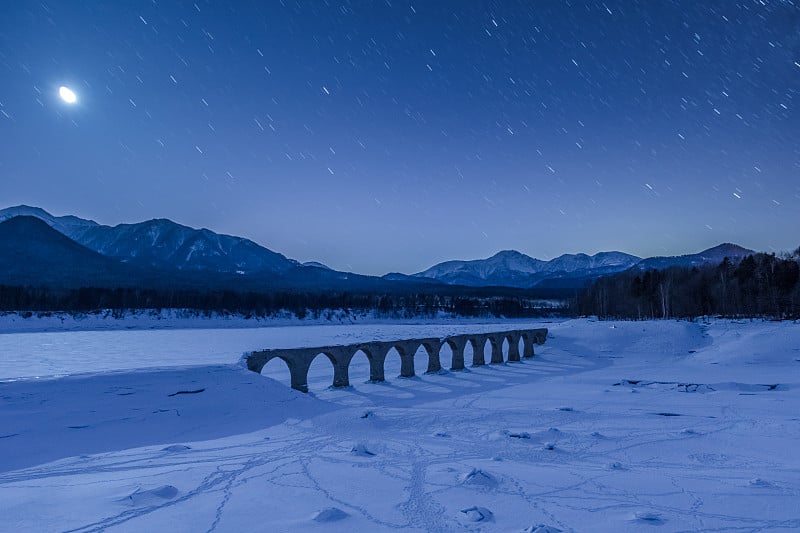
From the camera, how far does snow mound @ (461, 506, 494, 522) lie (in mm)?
8383

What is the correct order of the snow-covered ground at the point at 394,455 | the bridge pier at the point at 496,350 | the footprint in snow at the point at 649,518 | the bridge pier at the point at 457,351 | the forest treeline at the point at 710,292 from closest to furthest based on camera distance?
the footprint in snow at the point at 649,518
the snow-covered ground at the point at 394,455
the bridge pier at the point at 457,351
the bridge pier at the point at 496,350
the forest treeline at the point at 710,292

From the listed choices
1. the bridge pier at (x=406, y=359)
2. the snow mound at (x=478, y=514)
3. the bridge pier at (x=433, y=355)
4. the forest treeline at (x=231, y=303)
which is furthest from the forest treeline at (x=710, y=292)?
the snow mound at (x=478, y=514)

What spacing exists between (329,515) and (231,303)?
117m

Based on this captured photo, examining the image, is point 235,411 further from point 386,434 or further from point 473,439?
point 473,439

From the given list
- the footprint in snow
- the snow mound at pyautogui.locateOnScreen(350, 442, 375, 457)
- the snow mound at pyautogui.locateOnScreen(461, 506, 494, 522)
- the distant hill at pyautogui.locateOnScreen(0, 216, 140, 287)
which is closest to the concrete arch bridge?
the snow mound at pyautogui.locateOnScreen(350, 442, 375, 457)

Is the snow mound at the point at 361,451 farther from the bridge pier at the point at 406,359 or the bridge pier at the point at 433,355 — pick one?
the bridge pier at the point at 433,355

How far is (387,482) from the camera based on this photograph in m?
10.5

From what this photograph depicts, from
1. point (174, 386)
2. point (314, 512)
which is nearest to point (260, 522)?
point (314, 512)

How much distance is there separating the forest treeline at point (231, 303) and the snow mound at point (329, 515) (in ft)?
354

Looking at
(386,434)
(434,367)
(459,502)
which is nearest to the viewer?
(459,502)

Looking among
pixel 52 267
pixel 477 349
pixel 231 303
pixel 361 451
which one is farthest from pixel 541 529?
pixel 52 267

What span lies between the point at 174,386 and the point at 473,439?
1243 centimetres

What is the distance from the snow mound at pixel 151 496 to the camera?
29.7 feet

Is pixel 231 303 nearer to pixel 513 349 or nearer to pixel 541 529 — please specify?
pixel 513 349
